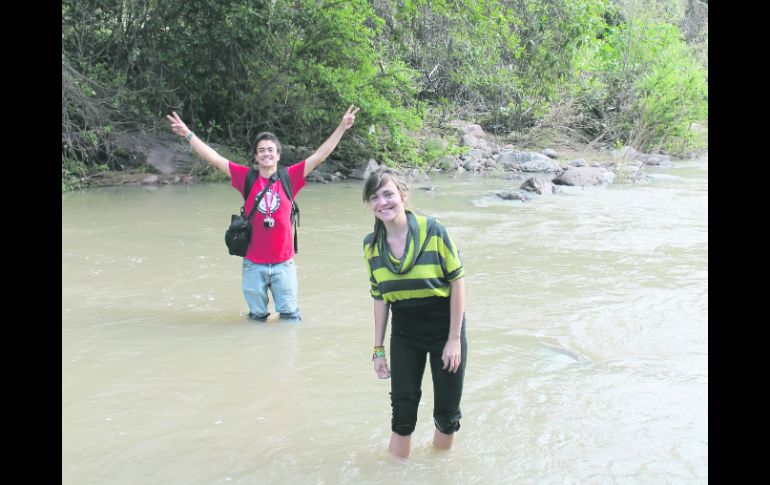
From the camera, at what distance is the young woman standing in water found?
3.69 m

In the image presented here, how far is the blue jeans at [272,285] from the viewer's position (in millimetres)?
6340

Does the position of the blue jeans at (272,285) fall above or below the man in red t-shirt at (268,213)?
below

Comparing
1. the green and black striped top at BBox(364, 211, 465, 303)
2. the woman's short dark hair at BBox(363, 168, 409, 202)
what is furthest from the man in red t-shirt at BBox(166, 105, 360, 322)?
the green and black striped top at BBox(364, 211, 465, 303)

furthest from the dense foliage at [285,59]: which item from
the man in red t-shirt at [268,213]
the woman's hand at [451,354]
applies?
the woman's hand at [451,354]

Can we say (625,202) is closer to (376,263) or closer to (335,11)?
(335,11)

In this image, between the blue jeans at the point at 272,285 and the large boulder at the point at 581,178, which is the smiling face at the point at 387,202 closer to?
the blue jeans at the point at 272,285

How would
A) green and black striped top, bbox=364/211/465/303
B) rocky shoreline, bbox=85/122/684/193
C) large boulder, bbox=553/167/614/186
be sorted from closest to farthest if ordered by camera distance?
green and black striped top, bbox=364/211/465/303
rocky shoreline, bbox=85/122/684/193
large boulder, bbox=553/167/614/186

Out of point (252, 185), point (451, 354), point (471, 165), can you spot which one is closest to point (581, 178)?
point (471, 165)

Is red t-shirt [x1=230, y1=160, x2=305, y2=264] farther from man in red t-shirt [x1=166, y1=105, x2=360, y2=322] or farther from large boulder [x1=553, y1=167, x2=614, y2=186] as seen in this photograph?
large boulder [x1=553, y1=167, x2=614, y2=186]

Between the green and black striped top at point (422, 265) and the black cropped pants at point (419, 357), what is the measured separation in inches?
3.0

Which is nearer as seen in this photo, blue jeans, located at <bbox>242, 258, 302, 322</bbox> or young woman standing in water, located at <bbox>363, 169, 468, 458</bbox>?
young woman standing in water, located at <bbox>363, 169, 468, 458</bbox>

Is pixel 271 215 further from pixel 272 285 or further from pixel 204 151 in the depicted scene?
pixel 204 151

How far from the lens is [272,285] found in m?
6.44
